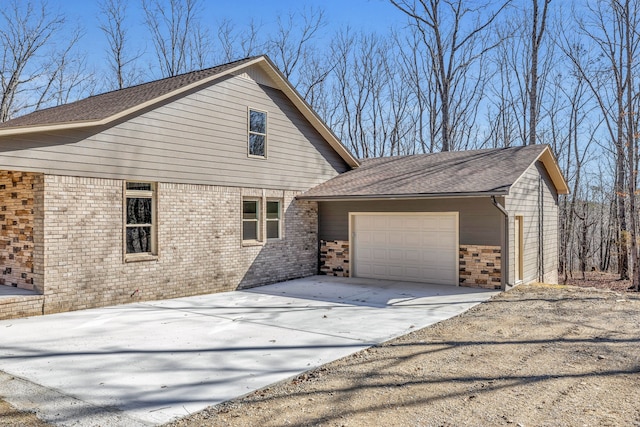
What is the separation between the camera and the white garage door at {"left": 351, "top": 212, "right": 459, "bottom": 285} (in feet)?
38.3

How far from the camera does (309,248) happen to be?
13.6 m

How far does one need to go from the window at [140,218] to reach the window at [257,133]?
2.98m

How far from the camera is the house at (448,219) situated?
11031 millimetres

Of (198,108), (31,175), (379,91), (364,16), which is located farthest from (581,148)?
(31,175)

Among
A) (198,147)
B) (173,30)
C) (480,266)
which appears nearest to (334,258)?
(480,266)

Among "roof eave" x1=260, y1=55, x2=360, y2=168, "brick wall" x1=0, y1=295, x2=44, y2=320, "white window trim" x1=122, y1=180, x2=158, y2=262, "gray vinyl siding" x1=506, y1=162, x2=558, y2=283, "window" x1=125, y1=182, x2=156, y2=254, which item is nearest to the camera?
"brick wall" x1=0, y1=295, x2=44, y2=320

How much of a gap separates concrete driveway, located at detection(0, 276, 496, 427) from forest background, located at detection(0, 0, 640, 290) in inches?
547

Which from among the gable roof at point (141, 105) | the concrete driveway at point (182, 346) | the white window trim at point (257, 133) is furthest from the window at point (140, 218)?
the white window trim at point (257, 133)

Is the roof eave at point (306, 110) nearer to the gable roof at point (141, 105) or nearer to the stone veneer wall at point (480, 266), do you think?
the gable roof at point (141, 105)

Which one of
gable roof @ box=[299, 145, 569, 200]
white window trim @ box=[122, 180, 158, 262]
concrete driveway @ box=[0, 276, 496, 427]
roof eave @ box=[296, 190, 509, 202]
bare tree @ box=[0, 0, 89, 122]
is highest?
bare tree @ box=[0, 0, 89, 122]

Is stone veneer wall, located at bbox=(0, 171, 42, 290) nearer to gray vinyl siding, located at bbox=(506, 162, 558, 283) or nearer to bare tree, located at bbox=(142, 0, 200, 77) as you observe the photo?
gray vinyl siding, located at bbox=(506, 162, 558, 283)

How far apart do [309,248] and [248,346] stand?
7330mm

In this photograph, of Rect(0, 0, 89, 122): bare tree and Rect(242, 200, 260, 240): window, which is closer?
Rect(242, 200, 260, 240): window

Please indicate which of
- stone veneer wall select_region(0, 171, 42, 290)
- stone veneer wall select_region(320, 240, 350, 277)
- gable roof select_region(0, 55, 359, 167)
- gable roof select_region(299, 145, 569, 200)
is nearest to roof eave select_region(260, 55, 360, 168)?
gable roof select_region(0, 55, 359, 167)
